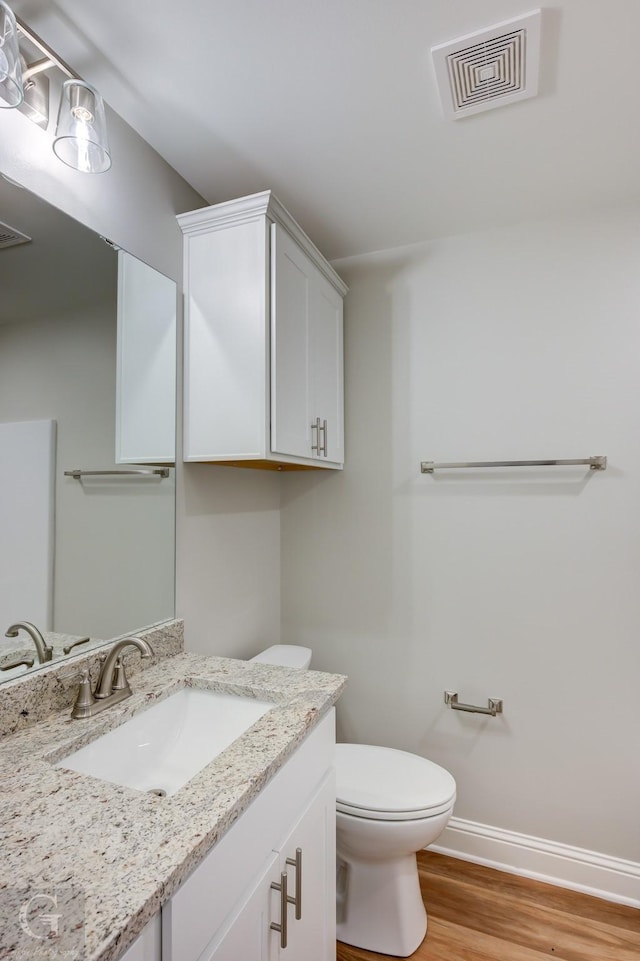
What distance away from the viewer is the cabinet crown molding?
1408 millimetres

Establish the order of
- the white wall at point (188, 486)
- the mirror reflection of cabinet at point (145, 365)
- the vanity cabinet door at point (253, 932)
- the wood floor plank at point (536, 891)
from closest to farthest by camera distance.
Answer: the vanity cabinet door at point (253, 932) < the white wall at point (188, 486) < the mirror reflection of cabinet at point (145, 365) < the wood floor plank at point (536, 891)

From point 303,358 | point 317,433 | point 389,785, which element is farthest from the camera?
point 317,433

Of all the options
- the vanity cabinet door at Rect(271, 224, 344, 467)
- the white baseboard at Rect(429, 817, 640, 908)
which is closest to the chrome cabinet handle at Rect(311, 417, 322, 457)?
the vanity cabinet door at Rect(271, 224, 344, 467)

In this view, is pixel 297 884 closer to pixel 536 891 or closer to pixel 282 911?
pixel 282 911

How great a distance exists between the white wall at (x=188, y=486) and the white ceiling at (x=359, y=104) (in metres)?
0.14

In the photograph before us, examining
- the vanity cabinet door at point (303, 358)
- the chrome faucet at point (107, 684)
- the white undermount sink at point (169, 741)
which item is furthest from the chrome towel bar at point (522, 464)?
the chrome faucet at point (107, 684)

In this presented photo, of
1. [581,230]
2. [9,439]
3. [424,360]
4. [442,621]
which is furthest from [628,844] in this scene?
[9,439]

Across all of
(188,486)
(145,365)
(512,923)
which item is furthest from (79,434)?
(512,923)

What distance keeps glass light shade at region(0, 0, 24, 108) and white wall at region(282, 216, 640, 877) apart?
1.39 meters

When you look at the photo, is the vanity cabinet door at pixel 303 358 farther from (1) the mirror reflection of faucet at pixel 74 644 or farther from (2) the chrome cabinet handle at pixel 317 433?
(1) the mirror reflection of faucet at pixel 74 644

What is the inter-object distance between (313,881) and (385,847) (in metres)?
0.43

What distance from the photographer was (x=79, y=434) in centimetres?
120

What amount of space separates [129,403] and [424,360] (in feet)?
3.96

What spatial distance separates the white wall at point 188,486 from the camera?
113 centimetres
